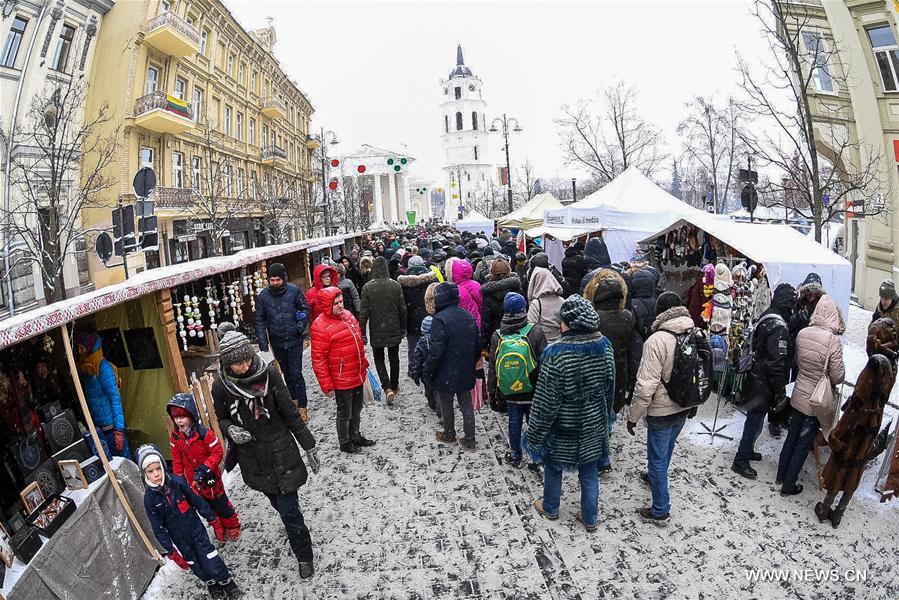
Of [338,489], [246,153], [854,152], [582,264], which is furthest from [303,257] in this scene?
[246,153]

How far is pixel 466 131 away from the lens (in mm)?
96188

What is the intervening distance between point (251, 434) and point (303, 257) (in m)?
8.83

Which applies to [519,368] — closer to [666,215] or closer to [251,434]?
[251,434]

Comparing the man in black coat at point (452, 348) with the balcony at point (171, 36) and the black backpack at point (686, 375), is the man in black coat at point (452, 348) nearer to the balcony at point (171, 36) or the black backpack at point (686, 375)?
the black backpack at point (686, 375)

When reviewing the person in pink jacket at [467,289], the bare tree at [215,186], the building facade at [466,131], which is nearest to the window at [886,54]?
the person in pink jacket at [467,289]

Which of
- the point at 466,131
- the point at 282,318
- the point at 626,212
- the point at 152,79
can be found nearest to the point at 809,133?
the point at 626,212

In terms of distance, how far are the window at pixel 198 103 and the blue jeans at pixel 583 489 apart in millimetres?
27715

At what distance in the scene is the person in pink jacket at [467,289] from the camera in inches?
245

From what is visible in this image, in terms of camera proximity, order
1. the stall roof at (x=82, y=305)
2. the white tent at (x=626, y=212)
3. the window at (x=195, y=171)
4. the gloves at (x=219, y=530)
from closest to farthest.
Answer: the stall roof at (x=82, y=305)
the gloves at (x=219, y=530)
the white tent at (x=626, y=212)
the window at (x=195, y=171)

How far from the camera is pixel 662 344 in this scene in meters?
3.72

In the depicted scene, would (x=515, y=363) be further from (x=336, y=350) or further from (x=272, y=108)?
(x=272, y=108)

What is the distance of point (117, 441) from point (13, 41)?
17697 mm

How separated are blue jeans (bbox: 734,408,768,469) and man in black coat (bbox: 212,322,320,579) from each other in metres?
3.88

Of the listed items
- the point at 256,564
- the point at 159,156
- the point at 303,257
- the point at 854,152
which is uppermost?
the point at 159,156
